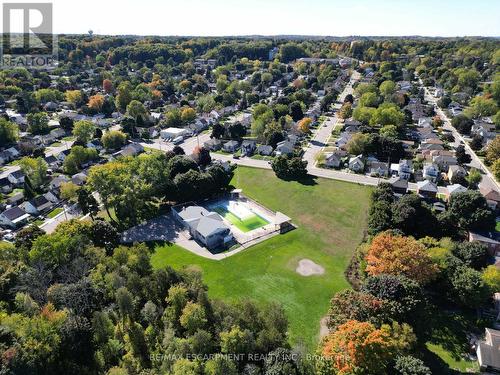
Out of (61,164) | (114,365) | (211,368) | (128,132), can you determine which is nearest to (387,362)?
(211,368)

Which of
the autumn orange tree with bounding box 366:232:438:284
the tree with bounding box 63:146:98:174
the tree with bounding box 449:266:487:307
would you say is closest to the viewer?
the tree with bounding box 449:266:487:307

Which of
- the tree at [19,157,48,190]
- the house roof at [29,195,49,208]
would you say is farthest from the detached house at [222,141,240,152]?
the house roof at [29,195,49,208]

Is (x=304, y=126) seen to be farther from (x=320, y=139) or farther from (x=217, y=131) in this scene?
(x=217, y=131)

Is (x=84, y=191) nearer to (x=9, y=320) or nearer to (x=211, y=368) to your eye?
(x=9, y=320)

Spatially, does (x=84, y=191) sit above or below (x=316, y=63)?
below

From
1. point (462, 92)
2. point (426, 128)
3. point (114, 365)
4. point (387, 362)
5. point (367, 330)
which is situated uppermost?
point (462, 92)

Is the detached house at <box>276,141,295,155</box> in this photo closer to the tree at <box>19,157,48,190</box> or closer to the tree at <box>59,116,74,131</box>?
the tree at <box>19,157,48,190</box>
